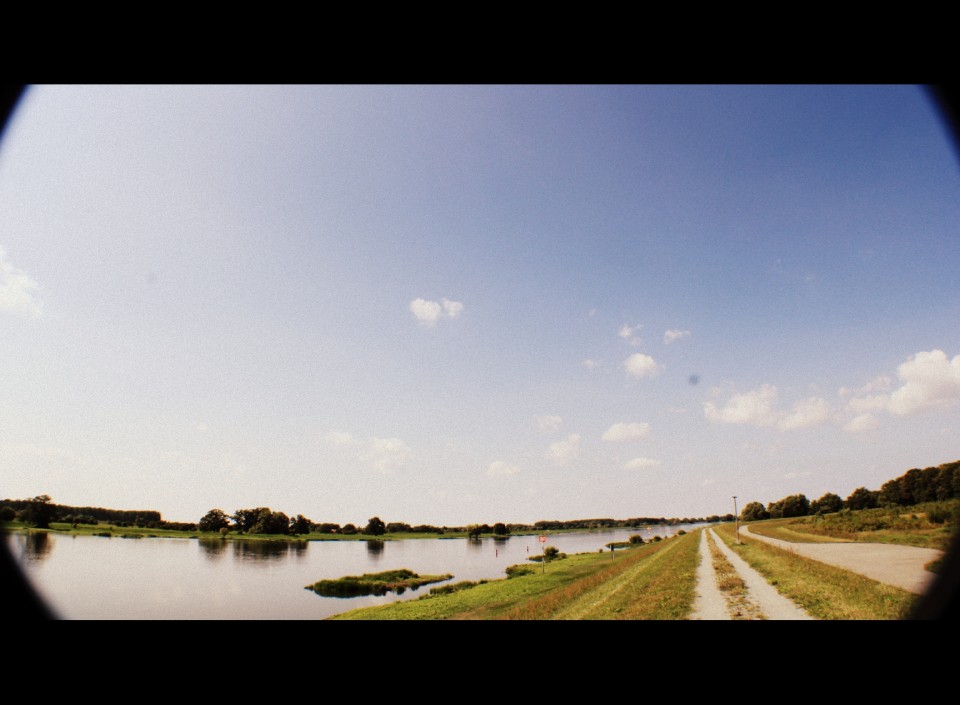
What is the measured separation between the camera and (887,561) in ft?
54.0

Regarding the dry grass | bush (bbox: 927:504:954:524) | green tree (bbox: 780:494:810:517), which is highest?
the dry grass

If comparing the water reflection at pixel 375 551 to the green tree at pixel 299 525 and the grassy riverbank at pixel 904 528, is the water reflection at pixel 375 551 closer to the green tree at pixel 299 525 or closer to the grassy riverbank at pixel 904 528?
the green tree at pixel 299 525

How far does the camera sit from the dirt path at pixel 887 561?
12469mm

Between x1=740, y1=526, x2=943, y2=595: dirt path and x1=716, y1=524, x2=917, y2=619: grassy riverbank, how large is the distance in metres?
0.64

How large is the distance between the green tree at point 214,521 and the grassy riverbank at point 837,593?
89.2m

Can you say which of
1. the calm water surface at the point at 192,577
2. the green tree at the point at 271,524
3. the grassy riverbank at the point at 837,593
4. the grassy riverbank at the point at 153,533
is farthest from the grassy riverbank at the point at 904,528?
the green tree at the point at 271,524

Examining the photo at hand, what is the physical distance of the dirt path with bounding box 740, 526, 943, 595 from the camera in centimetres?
1247

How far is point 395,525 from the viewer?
103000 mm

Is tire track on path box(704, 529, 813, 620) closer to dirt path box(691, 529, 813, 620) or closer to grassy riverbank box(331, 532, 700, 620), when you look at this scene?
dirt path box(691, 529, 813, 620)

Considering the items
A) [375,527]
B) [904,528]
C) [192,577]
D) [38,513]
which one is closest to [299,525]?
[375,527]

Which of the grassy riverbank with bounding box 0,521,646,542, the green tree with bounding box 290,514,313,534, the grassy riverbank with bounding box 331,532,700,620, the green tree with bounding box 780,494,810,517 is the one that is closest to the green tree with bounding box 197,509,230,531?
the grassy riverbank with bounding box 0,521,646,542

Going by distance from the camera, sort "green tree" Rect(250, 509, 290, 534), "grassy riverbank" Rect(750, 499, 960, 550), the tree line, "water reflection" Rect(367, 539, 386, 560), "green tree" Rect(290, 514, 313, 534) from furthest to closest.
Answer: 1. "green tree" Rect(290, 514, 313, 534)
2. "green tree" Rect(250, 509, 290, 534)
3. "water reflection" Rect(367, 539, 386, 560)
4. the tree line
5. "grassy riverbank" Rect(750, 499, 960, 550)
